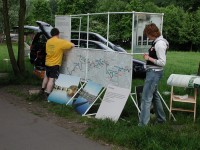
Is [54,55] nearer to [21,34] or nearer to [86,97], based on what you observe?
[86,97]

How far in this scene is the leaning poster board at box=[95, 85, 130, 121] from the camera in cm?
856

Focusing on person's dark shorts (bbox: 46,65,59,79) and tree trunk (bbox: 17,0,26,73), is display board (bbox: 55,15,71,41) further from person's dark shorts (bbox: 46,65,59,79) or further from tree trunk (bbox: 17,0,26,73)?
tree trunk (bbox: 17,0,26,73)

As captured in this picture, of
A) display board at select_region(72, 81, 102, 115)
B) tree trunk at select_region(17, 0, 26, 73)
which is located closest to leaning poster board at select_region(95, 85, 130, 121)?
display board at select_region(72, 81, 102, 115)

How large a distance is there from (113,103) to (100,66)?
1137 millimetres

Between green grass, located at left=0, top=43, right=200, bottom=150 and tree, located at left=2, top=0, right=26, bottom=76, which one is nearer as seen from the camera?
green grass, located at left=0, top=43, right=200, bottom=150

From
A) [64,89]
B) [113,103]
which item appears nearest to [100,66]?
[113,103]

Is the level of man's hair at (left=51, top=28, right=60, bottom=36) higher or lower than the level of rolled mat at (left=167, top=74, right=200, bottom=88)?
higher

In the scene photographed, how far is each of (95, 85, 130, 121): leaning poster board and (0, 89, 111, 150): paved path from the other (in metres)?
1.03

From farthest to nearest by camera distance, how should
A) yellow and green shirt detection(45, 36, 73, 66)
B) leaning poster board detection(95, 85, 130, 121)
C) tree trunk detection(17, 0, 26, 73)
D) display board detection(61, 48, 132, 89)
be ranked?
tree trunk detection(17, 0, 26, 73), yellow and green shirt detection(45, 36, 73, 66), display board detection(61, 48, 132, 89), leaning poster board detection(95, 85, 130, 121)

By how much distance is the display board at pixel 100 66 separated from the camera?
28.7 ft

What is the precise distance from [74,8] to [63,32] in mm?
46283

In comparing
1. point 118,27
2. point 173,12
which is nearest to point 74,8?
point 173,12

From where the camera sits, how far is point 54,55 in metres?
10.9

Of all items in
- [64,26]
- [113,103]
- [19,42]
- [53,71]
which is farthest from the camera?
[19,42]
